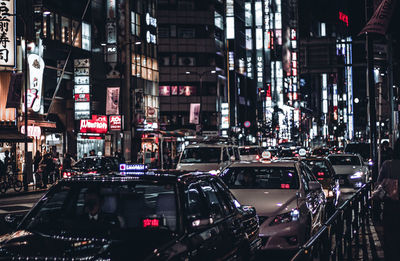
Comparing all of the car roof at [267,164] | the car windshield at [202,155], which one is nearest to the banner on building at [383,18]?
the car roof at [267,164]

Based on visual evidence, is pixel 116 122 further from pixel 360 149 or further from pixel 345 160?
pixel 345 160

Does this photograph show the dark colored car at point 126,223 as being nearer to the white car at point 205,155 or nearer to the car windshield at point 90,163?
the white car at point 205,155

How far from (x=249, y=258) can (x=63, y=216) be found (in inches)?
90.6

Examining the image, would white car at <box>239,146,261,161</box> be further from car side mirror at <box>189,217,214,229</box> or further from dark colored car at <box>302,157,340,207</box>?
car side mirror at <box>189,217,214,229</box>

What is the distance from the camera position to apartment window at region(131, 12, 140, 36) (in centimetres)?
6010

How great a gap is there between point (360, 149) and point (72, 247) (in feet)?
98.3

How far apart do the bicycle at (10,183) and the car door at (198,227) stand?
78.7 ft

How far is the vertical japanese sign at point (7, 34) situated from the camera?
3284 cm

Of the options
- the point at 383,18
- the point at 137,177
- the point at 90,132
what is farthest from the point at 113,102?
the point at 137,177

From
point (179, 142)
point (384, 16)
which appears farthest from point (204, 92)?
point (384, 16)

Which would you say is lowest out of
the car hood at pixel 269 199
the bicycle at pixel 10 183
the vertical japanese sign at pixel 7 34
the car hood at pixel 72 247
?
the bicycle at pixel 10 183

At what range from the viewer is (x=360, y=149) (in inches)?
1315

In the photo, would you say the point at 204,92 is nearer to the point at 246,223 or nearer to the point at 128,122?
the point at 128,122

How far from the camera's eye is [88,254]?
4.84 metres
